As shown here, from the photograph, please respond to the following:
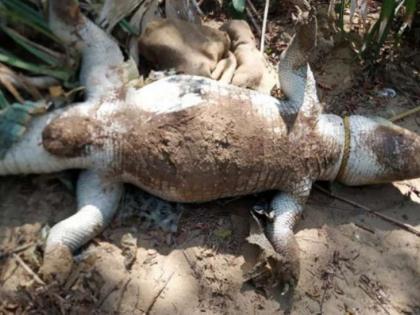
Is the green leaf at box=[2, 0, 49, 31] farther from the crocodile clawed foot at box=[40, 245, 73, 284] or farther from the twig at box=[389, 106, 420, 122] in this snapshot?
the twig at box=[389, 106, 420, 122]

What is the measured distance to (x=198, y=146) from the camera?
8.73 feet

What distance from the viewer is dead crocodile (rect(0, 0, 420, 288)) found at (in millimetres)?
2633

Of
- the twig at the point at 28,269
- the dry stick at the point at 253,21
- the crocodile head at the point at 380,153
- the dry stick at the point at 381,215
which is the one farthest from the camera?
the dry stick at the point at 253,21

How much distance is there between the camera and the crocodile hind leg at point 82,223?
2508 mm

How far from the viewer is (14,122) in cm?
261

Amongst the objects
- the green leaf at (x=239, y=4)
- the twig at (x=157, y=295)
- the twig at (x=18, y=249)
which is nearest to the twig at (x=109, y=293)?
the twig at (x=157, y=295)

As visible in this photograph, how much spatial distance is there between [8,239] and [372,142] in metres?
1.82

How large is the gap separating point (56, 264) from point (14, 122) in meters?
0.66

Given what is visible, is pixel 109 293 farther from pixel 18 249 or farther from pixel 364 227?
pixel 364 227

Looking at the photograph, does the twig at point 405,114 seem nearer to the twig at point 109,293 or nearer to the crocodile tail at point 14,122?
the twig at point 109,293

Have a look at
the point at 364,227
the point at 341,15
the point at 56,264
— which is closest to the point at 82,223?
the point at 56,264

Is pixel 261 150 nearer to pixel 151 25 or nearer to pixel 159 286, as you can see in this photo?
pixel 159 286

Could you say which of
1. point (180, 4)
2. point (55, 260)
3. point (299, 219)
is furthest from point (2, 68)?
point (299, 219)

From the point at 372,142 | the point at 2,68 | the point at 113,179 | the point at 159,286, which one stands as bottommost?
the point at 159,286
